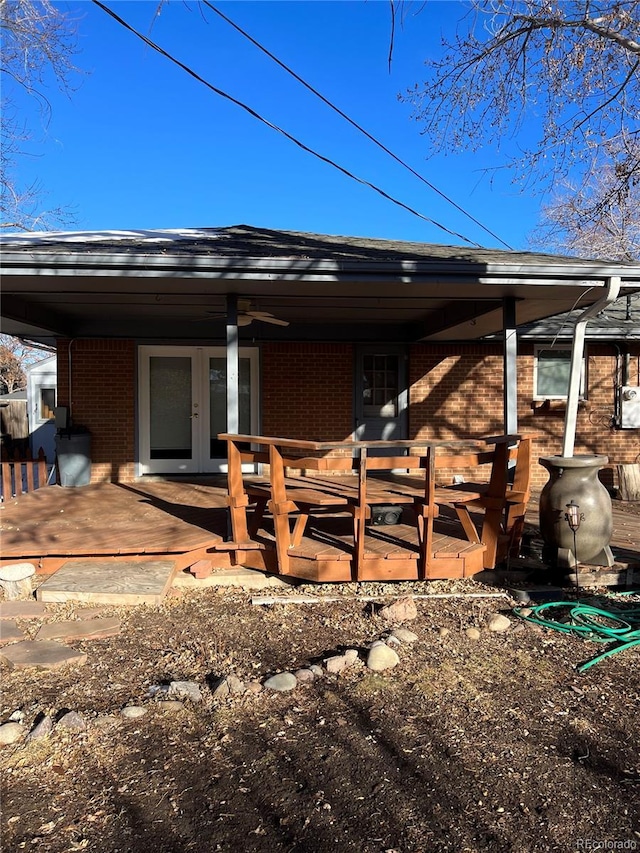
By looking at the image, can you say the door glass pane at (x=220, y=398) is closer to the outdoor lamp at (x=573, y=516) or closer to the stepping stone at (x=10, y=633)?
the stepping stone at (x=10, y=633)

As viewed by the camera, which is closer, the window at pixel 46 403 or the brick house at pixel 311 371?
the brick house at pixel 311 371

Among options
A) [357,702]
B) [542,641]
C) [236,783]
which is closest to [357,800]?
[236,783]

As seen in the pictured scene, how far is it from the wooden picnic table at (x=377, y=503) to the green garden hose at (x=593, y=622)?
72 centimetres

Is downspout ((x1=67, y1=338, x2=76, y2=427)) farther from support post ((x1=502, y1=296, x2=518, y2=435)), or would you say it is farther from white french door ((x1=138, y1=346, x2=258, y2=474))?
support post ((x1=502, y1=296, x2=518, y2=435))

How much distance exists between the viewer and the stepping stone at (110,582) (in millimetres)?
4883

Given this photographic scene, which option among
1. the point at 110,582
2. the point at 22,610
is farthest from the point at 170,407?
the point at 22,610

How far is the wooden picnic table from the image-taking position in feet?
16.7

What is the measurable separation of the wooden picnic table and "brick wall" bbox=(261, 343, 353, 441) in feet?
13.2

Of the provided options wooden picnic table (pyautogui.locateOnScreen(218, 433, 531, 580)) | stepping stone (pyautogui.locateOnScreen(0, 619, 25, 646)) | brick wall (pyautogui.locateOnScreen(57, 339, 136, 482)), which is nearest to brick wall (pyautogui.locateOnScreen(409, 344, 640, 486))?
wooden picnic table (pyautogui.locateOnScreen(218, 433, 531, 580))

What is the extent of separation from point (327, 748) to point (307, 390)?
748 centimetres

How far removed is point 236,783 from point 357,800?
0.55 metres

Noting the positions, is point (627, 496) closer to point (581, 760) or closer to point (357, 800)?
point (581, 760)

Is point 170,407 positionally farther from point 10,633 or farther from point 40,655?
point 40,655

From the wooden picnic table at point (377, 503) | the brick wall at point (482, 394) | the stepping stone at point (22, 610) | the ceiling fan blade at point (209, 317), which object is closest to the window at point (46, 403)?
the ceiling fan blade at point (209, 317)
